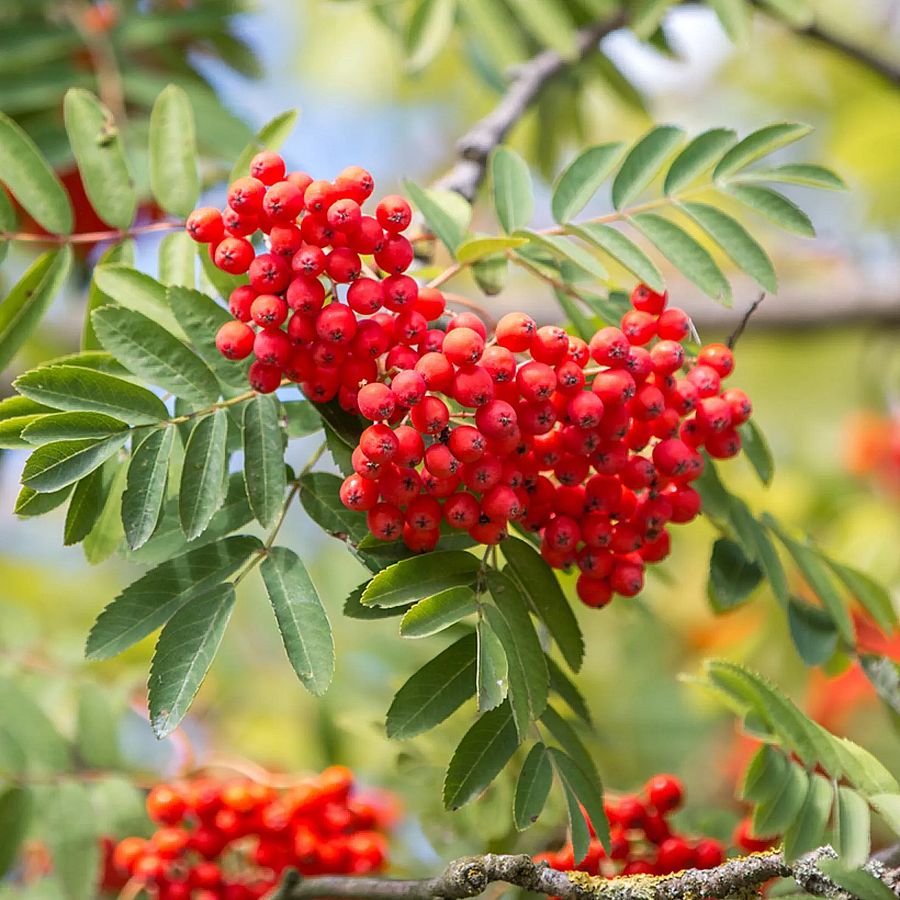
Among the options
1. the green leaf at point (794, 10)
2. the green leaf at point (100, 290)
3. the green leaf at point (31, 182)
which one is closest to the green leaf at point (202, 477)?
the green leaf at point (100, 290)

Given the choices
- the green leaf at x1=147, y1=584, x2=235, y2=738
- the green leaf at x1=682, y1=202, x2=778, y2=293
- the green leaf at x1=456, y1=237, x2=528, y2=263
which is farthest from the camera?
the green leaf at x1=682, y1=202, x2=778, y2=293

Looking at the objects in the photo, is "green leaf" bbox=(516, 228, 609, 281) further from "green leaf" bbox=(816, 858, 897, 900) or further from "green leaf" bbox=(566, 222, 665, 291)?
"green leaf" bbox=(816, 858, 897, 900)

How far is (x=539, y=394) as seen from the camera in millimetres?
1401

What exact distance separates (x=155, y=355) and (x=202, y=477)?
7.7 inches

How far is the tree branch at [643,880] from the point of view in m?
1.34

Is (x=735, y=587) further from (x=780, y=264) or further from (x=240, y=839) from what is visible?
(x=780, y=264)

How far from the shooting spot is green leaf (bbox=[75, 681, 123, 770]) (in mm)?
2303

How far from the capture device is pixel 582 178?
5.97ft

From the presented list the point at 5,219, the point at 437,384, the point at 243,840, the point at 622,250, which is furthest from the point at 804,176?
the point at 243,840

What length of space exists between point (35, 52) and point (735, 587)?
211cm

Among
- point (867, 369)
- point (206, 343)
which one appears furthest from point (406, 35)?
point (867, 369)

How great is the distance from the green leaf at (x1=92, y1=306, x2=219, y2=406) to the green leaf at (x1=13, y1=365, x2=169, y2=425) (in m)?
0.04

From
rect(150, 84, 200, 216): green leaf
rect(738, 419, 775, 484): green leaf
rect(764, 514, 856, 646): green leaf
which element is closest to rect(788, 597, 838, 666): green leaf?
rect(764, 514, 856, 646): green leaf

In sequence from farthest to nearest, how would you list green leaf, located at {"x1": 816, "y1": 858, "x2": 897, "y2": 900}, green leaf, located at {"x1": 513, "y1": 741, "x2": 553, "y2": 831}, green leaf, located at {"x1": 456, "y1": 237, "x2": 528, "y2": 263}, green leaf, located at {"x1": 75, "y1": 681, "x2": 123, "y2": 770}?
green leaf, located at {"x1": 75, "y1": 681, "x2": 123, "y2": 770}, green leaf, located at {"x1": 456, "y1": 237, "x2": 528, "y2": 263}, green leaf, located at {"x1": 513, "y1": 741, "x2": 553, "y2": 831}, green leaf, located at {"x1": 816, "y1": 858, "x2": 897, "y2": 900}
